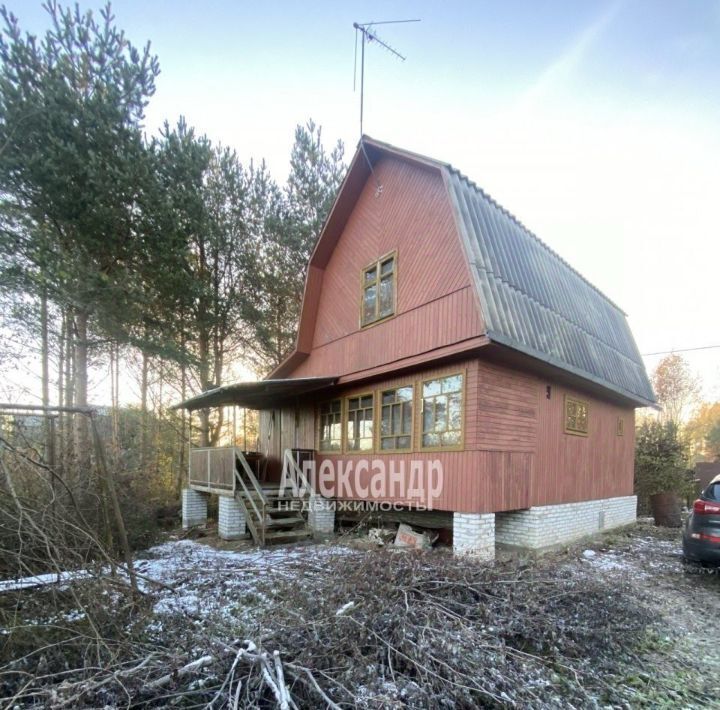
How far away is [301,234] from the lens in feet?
49.9

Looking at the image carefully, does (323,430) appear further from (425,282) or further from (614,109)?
(614,109)

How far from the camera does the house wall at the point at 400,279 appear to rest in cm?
752

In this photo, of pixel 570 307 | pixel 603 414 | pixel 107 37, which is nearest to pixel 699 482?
pixel 603 414

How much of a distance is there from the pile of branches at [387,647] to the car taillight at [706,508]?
277 cm

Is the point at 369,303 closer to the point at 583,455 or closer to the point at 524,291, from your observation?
the point at 524,291

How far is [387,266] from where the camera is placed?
30.8 ft

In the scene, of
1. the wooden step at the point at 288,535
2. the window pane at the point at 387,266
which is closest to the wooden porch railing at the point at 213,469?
the wooden step at the point at 288,535

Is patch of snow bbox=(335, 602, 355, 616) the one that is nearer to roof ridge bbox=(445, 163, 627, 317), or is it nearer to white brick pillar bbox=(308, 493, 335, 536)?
white brick pillar bbox=(308, 493, 335, 536)

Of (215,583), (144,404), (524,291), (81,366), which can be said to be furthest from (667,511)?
(144,404)

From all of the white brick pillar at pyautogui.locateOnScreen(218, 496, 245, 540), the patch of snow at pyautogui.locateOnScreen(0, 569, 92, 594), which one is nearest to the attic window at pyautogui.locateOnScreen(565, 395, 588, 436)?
the white brick pillar at pyautogui.locateOnScreen(218, 496, 245, 540)

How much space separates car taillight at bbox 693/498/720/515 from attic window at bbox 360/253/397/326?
5.84m

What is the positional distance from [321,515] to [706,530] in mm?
6871

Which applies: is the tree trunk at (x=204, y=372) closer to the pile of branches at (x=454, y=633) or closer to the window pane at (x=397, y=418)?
the window pane at (x=397, y=418)

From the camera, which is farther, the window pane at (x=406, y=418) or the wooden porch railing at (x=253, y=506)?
the wooden porch railing at (x=253, y=506)
